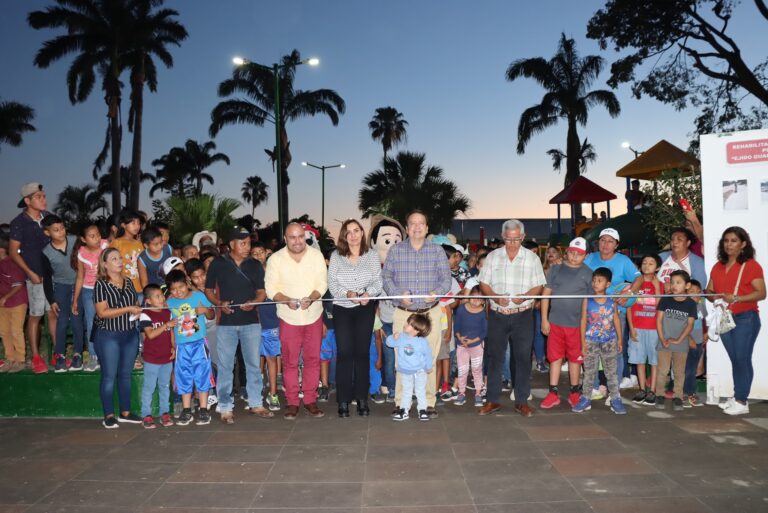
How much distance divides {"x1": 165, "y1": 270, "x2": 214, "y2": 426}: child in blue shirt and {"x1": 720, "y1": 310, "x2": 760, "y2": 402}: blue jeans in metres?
5.19

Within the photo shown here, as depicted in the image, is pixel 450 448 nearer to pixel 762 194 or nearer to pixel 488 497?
pixel 488 497

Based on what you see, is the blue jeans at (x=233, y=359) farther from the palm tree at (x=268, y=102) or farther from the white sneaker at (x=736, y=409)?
the palm tree at (x=268, y=102)

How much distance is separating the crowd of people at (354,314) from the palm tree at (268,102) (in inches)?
774

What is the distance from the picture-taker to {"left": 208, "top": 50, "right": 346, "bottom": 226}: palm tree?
26984 mm

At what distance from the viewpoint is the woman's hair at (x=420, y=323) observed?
217 inches

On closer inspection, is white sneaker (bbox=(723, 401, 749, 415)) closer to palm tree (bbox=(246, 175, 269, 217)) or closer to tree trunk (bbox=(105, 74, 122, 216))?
tree trunk (bbox=(105, 74, 122, 216))

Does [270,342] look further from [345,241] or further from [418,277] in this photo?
[418,277]

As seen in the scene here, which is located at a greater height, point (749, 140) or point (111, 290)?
point (749, 140)

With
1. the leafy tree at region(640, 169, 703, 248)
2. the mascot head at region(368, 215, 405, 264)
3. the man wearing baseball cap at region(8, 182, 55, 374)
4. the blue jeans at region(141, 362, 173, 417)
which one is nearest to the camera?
the blue jeans at region(141, 362, 173, 417)

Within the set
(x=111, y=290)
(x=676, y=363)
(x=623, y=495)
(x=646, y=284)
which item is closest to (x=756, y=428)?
(x=676, y=363)

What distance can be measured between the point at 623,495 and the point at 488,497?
0.88m

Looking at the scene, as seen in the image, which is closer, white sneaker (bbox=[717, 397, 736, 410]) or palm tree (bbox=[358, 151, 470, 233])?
white sneaker (bbox=[717, 397, 736, 410])

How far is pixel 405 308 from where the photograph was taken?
5688 mm

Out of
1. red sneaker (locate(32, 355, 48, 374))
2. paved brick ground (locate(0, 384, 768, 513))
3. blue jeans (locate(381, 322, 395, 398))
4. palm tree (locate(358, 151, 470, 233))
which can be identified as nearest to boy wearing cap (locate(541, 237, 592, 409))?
paved brick ground (locate(0, 384, 768, 513))
